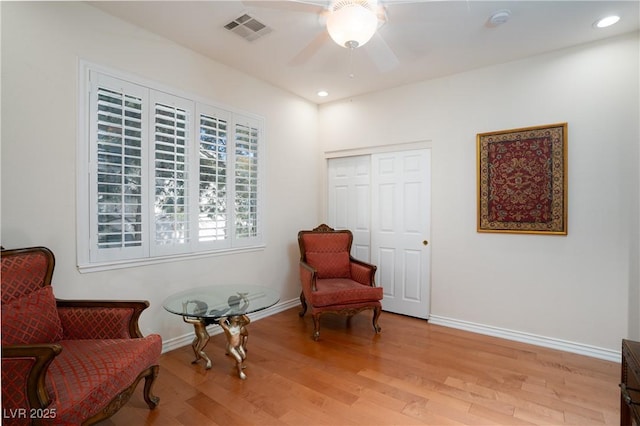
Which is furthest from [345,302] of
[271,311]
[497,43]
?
[497,43]

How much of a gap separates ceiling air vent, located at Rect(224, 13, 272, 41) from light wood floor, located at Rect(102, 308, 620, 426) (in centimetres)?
285

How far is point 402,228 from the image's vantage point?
3918 mm

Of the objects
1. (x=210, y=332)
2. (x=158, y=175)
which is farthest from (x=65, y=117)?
(x=210, y=332)

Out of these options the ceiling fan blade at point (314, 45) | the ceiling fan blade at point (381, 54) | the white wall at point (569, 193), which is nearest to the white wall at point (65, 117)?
the ceiling fan blade at point (314, 45)

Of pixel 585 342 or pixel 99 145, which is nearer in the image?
pixel 99 145

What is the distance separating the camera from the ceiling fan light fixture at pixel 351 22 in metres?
1.85

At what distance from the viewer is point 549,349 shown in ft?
9.68

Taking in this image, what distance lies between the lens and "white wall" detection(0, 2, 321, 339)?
2.07 meters

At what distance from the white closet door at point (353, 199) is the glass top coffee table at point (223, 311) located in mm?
1816

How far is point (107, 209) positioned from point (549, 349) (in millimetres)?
4121

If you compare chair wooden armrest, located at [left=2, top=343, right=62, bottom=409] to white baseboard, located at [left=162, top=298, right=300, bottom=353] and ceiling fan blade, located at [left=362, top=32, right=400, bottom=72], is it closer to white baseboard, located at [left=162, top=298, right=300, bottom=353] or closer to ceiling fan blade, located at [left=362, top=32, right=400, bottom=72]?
white baseboard, located at [left=162, top=298, right=300, bottom=353]

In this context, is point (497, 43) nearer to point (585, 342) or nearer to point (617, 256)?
point (617, 256)

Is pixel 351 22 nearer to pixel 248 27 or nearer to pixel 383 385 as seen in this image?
pixel 248 27

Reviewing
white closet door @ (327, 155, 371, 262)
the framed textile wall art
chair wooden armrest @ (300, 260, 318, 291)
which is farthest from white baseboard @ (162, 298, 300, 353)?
the framed textile wall art
